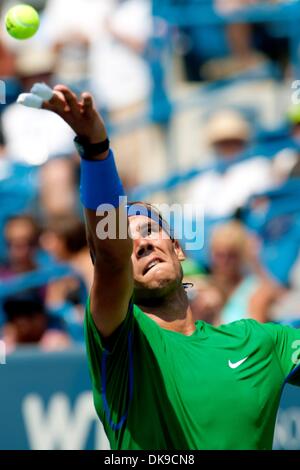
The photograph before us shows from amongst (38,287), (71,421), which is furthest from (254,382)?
(38,287)

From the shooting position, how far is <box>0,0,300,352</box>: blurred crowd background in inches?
295

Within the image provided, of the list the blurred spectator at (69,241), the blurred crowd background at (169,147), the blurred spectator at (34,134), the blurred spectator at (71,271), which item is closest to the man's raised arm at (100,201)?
the blurred crowd background at (169,147)

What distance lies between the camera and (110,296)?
11.8 feet

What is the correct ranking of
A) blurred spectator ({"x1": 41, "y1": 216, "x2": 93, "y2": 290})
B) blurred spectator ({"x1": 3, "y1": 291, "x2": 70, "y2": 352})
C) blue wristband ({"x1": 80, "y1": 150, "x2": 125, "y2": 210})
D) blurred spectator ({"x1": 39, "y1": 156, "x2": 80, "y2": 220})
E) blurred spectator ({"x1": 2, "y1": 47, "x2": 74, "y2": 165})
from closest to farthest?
blue wristband ({"x1": 80, "y1": 150, "x2": 125, "y2": 210}), blurred spectator ({"x1": 3, "y1": 291, "x2": 70, "y2": 352}), blurred spectator ({"x1": 41, "y1": 216, "x2": 93, "y2": 290}), blurred spectator ({"x1": 39, "y1": 156, "x2": 80, "y2": 220}), blurred spectator ({"x1": 2, "y1": 47, "x2": 74, "y2": 165})

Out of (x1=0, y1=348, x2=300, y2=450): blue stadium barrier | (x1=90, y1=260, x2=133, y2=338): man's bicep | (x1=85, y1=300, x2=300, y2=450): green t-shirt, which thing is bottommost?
(x1=85, y1=300, x2=300, y2=450): green t-shirt

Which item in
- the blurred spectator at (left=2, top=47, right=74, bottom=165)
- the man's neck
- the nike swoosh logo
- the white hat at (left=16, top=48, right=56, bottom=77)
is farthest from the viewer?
the white hat at (left=16, top=48, right=56, bottom=77)

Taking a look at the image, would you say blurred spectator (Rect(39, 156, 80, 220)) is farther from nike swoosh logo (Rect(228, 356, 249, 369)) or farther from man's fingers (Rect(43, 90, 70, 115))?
man's fingers (Rect(43, 90, 70, 115))

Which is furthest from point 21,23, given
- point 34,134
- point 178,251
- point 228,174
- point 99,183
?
point 34,134

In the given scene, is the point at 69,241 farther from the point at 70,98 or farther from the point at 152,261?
the point at 70,98

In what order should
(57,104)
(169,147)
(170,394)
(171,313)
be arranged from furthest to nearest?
(169,147), (171,313), (170,394), (57,104)

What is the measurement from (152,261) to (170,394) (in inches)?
20.1

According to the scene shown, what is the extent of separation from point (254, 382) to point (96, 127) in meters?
1.11

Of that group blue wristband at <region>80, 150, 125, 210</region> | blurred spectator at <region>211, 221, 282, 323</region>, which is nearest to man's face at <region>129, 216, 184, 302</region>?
blue wristband at <region>80, 150, 125, 210</region>

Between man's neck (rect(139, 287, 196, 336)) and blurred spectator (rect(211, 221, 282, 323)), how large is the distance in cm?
319
